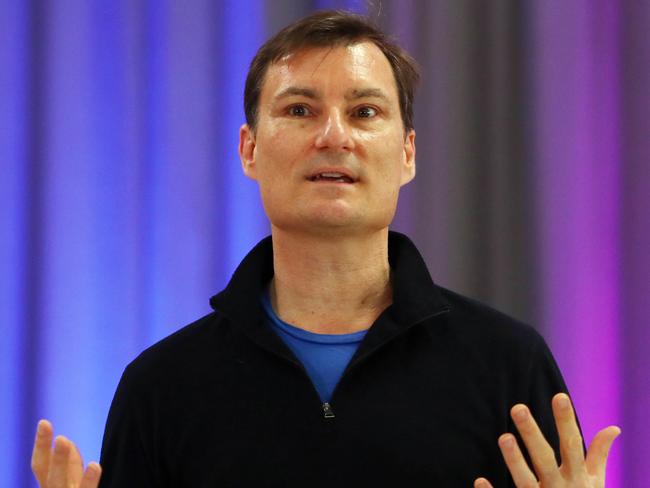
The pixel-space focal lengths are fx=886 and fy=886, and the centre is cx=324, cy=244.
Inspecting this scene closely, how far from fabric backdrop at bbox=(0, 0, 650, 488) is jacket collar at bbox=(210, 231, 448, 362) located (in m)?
0.51

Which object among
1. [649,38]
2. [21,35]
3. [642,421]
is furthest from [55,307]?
[649,38]

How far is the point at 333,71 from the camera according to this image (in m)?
1.33

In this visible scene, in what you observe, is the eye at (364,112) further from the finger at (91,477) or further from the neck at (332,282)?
the finger at (91,477)

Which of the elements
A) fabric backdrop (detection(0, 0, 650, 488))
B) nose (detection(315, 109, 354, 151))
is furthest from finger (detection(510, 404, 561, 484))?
fabric backdrop (detection(0, 0, 650, 488))

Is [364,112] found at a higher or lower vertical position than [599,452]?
higher

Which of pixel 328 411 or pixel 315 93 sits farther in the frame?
pixel 315 93

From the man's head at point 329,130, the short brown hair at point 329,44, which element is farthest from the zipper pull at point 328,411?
the short brown hair at point 329,44

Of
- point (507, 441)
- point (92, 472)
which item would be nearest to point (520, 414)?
point (507, 441)

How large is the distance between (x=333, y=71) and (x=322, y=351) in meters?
0.42

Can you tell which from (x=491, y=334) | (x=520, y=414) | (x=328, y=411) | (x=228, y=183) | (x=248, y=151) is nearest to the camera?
(x=520, y=414)

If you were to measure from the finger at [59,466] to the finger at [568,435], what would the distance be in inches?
23.0

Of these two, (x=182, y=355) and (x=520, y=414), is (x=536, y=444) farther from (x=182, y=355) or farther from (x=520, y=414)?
(x=182, y=355)

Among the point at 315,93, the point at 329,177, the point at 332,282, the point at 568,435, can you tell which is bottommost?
the point at 568,435

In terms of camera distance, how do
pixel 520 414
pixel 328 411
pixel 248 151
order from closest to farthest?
1. pixel 520 414
2. pixel 328 411
3. pixel 248 151
